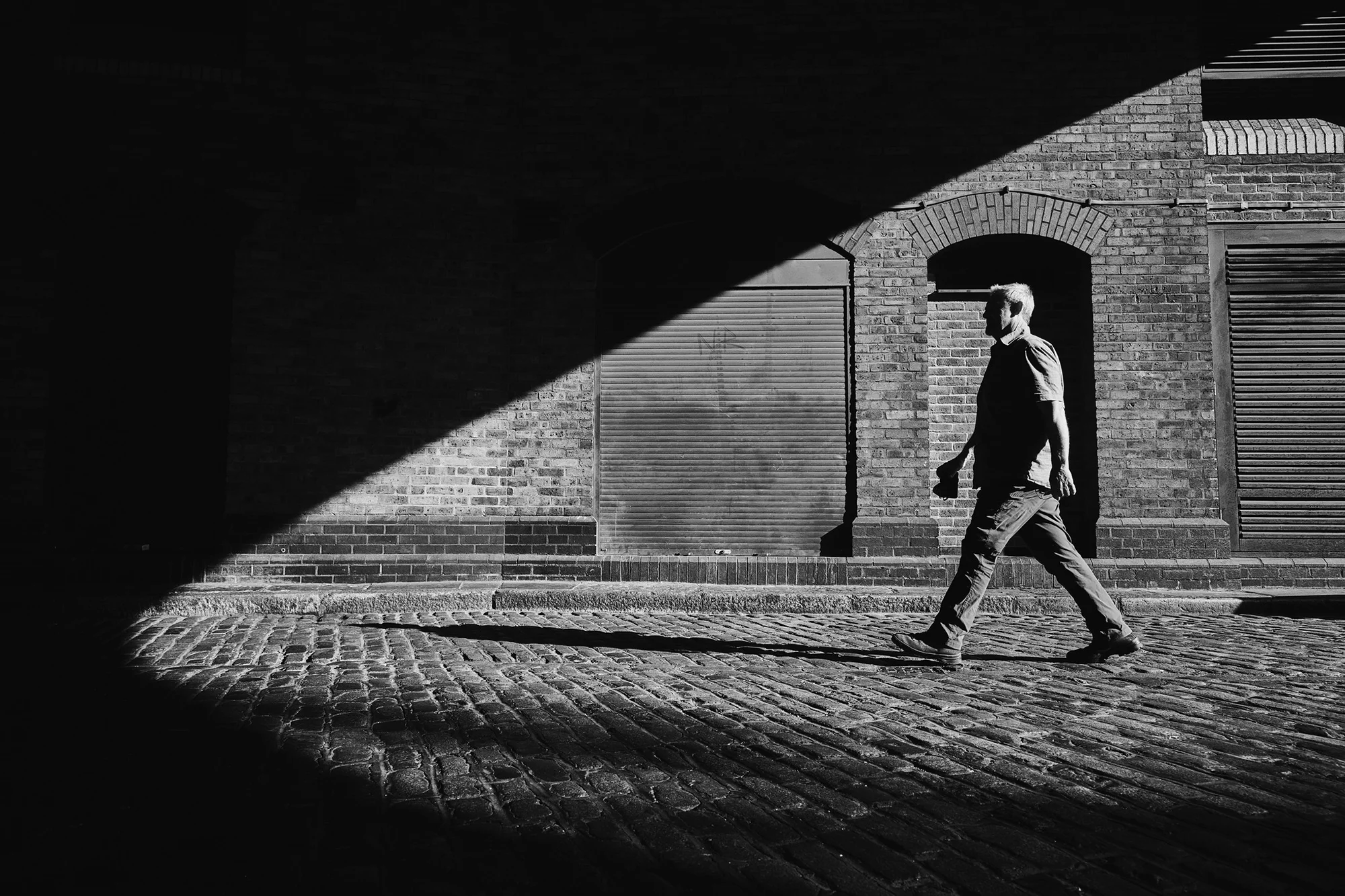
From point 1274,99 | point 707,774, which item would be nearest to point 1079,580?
point 707,774

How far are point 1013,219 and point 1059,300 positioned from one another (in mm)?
891

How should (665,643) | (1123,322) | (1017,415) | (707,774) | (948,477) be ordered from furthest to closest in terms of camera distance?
(1123,322) < (665,643) < (948,477) < (1017,415) < (707,774)

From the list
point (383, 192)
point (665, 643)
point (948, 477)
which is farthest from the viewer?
point (383, 192)

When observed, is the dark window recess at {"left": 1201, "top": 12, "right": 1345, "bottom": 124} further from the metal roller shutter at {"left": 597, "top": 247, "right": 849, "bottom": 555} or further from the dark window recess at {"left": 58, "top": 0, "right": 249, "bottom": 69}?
the dark window recess at {"left": 58, "top": 0, "right": 249, "bottom": 69}

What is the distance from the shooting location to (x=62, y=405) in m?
6.90

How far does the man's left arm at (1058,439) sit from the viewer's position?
4.07 m

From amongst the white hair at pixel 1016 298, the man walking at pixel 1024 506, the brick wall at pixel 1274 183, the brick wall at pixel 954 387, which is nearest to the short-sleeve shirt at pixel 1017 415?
the man walking at pixel 1024 506

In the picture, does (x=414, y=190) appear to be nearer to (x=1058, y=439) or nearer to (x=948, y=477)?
(x=948, y=477)

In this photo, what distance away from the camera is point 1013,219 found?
7.32 meters

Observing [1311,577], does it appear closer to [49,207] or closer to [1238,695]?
[1238,695]

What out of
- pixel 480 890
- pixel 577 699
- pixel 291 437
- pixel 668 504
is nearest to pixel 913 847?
pixel 480 890

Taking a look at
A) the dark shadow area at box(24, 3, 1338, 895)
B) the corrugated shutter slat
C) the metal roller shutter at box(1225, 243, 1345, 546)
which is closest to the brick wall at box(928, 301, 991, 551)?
the corrugated shutter slat

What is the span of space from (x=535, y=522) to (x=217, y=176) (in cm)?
410

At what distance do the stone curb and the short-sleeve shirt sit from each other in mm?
2323
